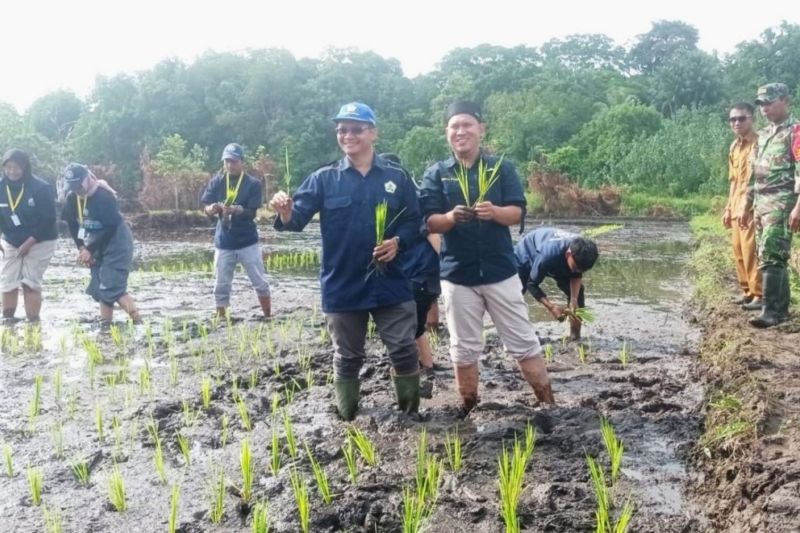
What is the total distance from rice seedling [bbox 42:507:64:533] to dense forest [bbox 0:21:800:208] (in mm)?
27337

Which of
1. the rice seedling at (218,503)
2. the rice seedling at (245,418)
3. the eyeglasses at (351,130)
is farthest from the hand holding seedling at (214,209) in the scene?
the rice seedling at (218,503)

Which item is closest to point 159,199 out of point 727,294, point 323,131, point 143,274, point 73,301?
point 323,131

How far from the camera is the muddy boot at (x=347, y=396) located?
4.04m

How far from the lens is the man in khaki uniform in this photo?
6324 mm

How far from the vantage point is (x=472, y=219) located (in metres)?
3.82

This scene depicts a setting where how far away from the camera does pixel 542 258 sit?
5.46 m

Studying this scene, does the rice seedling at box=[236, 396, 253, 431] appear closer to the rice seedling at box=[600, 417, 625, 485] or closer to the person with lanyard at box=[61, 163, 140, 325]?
the rice seedling at box=[600, 417, 625, 485]

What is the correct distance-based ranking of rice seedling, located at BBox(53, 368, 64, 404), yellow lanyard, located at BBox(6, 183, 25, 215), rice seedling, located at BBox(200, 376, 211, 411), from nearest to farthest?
rice seedling, located at BBox(200, 376, 211, 411) → rice seedling, located at BBox(53, 368, 64, 404) → yellow lanyard, located at BBox(6, 183, 25, 215)

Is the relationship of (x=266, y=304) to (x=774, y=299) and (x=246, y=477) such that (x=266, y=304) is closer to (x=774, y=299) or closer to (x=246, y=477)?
(x=246, y=477)

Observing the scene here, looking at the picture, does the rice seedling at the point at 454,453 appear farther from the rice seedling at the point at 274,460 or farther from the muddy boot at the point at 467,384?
the rice seedling at the point at 274,460

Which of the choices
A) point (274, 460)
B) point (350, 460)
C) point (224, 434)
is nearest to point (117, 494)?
point (274, 460)

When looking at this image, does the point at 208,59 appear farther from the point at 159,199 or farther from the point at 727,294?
the point at 727,294

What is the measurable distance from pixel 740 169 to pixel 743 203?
1.85ft

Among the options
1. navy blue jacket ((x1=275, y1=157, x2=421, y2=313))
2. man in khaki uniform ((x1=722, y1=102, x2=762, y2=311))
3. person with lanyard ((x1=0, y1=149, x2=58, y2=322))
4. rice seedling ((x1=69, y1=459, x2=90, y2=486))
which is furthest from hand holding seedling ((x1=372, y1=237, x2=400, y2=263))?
person with lanyard ((x1=0, y1=149, x2=58, y2=322))
